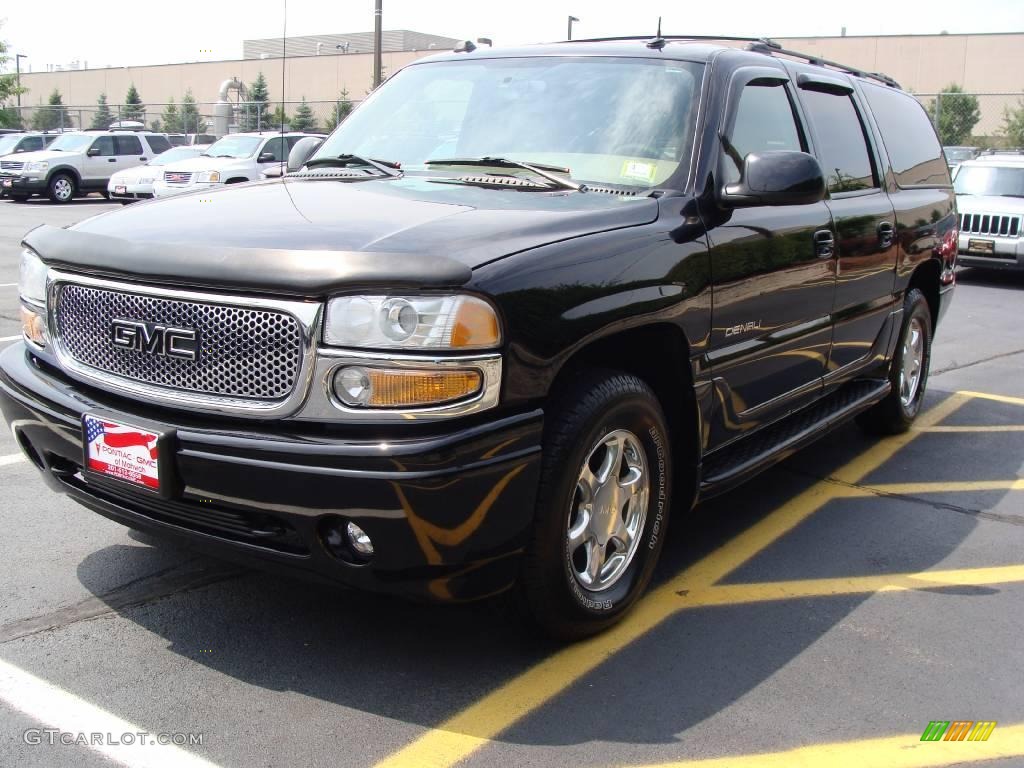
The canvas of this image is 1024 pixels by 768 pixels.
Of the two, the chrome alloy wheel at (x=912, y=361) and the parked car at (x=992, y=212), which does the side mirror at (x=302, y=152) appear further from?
the parked car at (x=992, y=212)

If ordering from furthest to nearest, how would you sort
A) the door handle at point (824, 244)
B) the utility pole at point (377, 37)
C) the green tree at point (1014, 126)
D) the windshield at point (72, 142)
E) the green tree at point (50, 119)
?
the green tree at point (50, 119) < the green tree at point (1014, 126) < the windshield at point (72, 142) < the utility pole at point (377, 37) < the door handle at point (824, 244)

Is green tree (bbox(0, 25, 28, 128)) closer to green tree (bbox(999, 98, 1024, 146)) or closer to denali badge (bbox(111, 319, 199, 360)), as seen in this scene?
green tree (bbox(999, 98, 1024, 146))

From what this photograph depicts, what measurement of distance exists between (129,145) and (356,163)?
25749 mm

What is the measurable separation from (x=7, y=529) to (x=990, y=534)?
13.8 ft

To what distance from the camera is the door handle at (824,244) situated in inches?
179

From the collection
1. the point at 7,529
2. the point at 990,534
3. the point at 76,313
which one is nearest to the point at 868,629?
the point at 990,534

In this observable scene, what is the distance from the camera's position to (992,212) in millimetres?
14781

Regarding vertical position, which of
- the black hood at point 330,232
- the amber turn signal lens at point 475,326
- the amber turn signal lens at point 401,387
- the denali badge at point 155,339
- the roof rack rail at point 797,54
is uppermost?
the roof rack rail at point 797,54

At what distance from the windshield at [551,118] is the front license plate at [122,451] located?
172cm

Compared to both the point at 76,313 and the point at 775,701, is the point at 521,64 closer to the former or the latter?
the point at 76,313

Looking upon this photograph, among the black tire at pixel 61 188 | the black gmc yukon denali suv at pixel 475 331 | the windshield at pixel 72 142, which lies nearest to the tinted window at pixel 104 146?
the windshield at pixel 72 142

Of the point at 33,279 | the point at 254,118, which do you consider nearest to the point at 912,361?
the point at 33,279

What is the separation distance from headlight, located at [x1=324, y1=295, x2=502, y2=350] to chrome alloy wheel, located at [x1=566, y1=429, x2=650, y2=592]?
685mm

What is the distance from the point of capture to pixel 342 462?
2.79 meters
